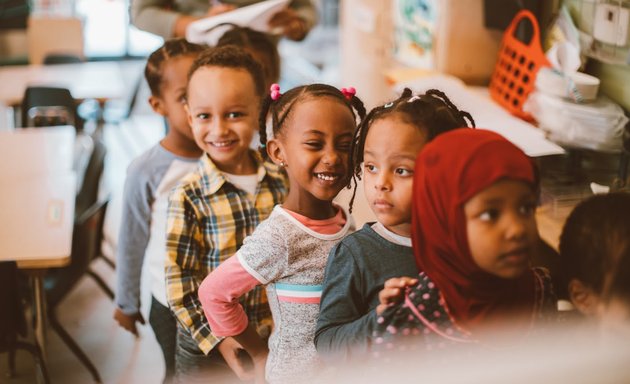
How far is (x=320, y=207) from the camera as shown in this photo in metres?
1.16

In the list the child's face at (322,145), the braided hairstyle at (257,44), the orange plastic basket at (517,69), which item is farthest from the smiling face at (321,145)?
the orange plastic basket at (517,69)

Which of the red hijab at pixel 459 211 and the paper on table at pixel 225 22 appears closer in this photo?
the red hijab at pixel 459 211

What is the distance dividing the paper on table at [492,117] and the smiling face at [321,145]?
509 mm

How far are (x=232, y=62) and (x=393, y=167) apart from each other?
0.65m

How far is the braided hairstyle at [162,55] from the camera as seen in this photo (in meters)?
1.73

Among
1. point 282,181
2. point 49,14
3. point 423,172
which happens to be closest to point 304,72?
point 49,14

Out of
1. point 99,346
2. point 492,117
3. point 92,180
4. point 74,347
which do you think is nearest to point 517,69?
point 492,117

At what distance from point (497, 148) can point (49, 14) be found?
7.65 m

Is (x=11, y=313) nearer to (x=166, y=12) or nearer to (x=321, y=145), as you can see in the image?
(x=166, y=12)

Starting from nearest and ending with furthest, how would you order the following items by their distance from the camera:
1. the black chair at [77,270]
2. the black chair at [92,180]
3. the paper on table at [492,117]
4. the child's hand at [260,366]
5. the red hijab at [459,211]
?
the red hijab at [459,211]
the child's hand at [260,366]
the paper on table at [492,117]
the black chair at [77,270]
the black chair at [92,180]

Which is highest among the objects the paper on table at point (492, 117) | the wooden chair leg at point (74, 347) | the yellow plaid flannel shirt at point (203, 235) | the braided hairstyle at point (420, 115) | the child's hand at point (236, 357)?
the braided hairstyle at point (420, 115)

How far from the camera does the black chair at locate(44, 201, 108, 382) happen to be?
9.08ft

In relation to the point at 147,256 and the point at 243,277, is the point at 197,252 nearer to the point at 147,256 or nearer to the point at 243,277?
the point at 243,277

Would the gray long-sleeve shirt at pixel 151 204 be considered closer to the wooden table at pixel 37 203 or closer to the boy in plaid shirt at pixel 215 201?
the boy in plaid shirt at pixel 215 201
